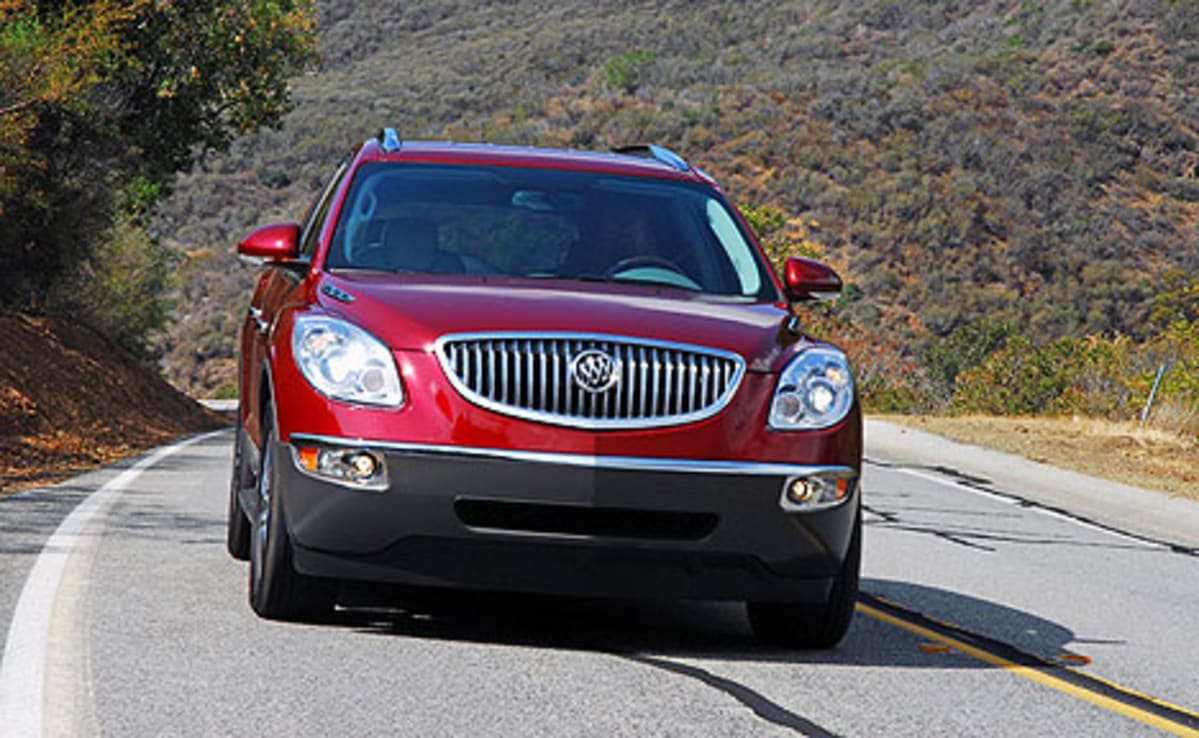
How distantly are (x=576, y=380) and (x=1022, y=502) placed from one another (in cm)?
1079

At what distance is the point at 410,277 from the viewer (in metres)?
7.18

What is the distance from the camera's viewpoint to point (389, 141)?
8.45 metres

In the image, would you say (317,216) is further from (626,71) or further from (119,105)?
(626,71)

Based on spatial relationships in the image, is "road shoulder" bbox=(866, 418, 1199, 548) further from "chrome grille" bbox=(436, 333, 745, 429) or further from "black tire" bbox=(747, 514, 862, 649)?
"chrome grille" bbox=(436, 333, 745, 429)

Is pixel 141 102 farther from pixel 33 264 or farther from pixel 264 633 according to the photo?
pixel 264 633

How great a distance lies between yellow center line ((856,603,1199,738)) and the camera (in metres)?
6.04

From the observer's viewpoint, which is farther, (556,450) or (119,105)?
(119,105)

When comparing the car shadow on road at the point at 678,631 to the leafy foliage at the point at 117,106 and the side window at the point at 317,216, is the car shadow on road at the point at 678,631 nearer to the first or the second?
the side window at the point at 317,216

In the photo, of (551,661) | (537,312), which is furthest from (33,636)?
(537,312)

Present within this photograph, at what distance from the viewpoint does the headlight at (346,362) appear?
6.40 meters

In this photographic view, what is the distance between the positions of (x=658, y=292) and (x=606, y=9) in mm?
96446

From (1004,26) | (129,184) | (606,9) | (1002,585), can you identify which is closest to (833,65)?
(1004,26)

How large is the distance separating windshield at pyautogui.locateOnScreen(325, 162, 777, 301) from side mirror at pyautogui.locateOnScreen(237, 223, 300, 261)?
24 centimetres

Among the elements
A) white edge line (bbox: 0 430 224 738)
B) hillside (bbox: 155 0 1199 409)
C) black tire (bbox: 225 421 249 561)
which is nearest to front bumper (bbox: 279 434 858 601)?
white edge line (bbox: 0 430 224 738)
